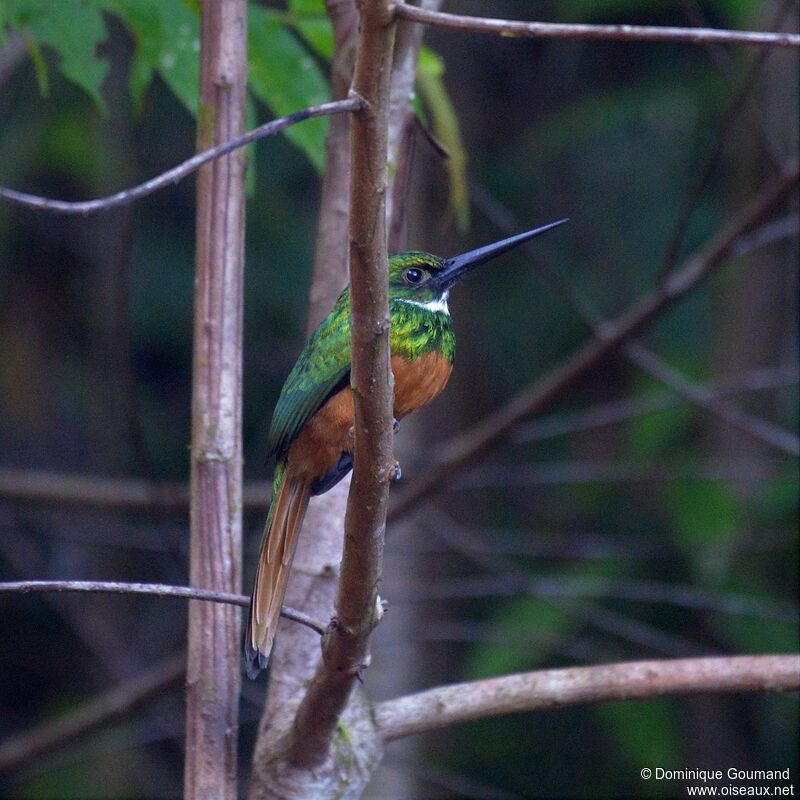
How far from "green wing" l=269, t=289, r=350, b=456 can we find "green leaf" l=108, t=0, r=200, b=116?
47 centimetres

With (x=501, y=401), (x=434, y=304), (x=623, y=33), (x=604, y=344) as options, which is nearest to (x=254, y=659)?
(x=434, y=304)

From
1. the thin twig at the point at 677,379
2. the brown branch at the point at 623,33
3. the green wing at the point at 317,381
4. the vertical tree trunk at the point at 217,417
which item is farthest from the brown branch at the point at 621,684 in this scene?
the thin twig at the point at 677,379

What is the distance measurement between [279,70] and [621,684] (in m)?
1.29

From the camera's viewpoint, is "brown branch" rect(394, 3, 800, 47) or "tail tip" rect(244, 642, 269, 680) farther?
"tail tip" rect(244, 642, 269, 680)

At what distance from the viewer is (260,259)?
4879 millimetres

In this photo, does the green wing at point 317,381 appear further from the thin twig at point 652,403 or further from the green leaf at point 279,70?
the thin twig at point 652,403

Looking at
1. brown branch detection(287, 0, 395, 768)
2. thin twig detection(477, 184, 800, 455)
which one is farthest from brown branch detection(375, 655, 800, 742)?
thin twig detection(477, 184, 800, 455)

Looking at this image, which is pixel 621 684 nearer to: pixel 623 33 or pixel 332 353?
pixel 332 353

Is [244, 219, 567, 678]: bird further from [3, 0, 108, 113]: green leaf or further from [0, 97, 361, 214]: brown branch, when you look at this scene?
[0, 97, 361, 214]: brown branch

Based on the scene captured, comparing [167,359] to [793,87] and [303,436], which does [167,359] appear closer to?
[793,87]

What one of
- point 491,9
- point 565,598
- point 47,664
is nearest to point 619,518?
point 565,598

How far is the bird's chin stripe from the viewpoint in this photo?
7.11 feet

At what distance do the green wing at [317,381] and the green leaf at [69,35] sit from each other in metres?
0.55

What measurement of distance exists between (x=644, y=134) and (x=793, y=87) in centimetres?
90
